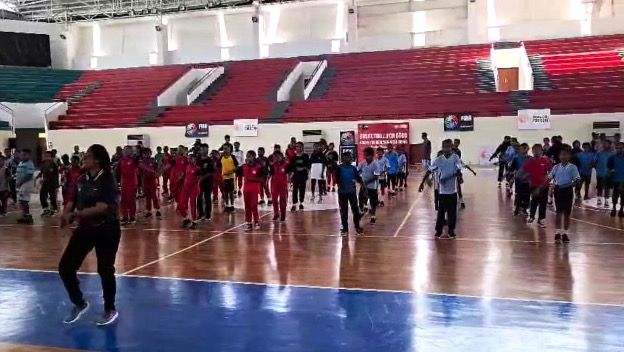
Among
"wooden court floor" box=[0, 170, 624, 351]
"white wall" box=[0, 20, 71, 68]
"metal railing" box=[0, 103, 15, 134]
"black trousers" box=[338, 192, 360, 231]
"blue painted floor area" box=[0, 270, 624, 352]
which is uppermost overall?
"white wall" box=[0, 20, 71, 68]

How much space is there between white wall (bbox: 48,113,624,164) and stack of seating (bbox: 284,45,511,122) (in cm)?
46

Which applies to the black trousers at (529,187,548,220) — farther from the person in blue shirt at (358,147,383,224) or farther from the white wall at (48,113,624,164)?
the white wall at (48,113,624,164)

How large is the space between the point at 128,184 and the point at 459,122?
15.2m

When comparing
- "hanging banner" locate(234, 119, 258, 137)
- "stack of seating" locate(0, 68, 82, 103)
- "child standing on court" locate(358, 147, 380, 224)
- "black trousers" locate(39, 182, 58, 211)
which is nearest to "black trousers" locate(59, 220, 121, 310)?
"child standing on court" locate(358, 147, 380, 224)

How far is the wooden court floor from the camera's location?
7227 mm

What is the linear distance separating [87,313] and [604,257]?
22.8 feet

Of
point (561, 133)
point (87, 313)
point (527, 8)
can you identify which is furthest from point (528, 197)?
point (527, 8)

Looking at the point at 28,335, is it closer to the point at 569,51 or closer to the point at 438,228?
the point at 438,228

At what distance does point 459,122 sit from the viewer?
23859 millimetres

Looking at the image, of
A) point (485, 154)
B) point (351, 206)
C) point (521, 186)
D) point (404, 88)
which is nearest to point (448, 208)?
point (351, 206)

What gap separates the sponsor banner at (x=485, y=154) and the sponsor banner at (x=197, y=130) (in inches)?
476

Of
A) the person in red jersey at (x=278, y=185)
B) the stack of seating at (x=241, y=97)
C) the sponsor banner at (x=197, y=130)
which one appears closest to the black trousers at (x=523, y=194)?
the person in red jersey at (x=278, y=185)

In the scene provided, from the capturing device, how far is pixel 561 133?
2255 centimetres

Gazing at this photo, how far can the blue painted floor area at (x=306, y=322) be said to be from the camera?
5203 mm
